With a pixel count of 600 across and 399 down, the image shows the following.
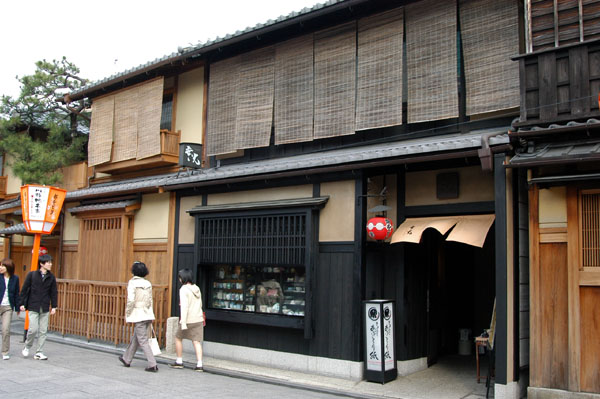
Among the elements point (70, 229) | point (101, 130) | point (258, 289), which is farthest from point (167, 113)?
point (258, 289)

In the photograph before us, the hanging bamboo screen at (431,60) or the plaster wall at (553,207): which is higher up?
the hanging bamboo screen at (431,60)

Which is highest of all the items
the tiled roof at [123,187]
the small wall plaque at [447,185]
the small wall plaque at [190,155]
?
the small wall plaque at [190,155]

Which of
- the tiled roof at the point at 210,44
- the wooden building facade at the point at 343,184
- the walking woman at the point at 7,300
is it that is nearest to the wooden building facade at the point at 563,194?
the wooden building facade at the point at 343,184

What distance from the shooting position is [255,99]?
13062 millimetres

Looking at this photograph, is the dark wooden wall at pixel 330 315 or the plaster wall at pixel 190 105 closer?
the dark wooden wall at pixel 330 315

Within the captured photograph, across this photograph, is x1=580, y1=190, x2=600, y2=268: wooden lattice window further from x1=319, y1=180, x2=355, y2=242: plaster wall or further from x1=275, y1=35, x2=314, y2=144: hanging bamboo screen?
x1=275, y1=35, x2=314, y2=144: hanging bamboo screen

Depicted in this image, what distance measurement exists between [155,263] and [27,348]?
12.9 ft

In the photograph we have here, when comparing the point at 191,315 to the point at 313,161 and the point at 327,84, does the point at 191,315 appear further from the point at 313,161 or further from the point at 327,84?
the point at 327,84

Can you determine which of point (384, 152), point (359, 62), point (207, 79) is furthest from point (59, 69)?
point (384, 152)

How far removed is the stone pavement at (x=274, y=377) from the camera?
29.6 ft

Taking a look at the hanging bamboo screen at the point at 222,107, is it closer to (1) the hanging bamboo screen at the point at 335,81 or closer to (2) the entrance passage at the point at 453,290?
(1) the hanging bamboo screen at the point at 335,81

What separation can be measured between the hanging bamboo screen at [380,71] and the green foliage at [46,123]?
474 inches

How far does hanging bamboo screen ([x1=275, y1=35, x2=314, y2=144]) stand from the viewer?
12086 mm

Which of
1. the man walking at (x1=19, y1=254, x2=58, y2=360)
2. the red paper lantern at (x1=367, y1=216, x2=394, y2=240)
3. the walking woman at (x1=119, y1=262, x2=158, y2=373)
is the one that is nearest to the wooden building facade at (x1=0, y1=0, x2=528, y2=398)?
the red paper lantern at (x1=367, y1=216, x2=394, y2=240)
